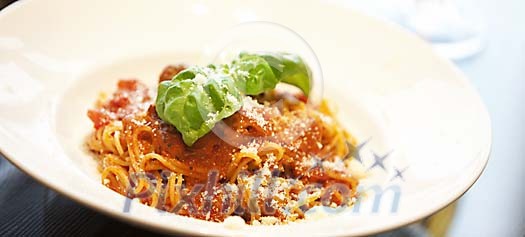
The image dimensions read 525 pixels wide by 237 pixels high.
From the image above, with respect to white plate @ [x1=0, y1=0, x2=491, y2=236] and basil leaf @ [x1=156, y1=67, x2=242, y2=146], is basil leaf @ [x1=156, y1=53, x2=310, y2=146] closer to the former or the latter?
basil leaf @ [x1=156, y1=67, x2=242, y2=146]

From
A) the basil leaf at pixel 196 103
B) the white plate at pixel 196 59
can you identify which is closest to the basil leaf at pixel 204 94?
the basil leaf at pixel 196 103

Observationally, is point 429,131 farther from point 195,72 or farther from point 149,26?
point 149,26

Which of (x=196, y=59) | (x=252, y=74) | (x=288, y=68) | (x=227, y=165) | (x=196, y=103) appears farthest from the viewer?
(x=196, y=59)

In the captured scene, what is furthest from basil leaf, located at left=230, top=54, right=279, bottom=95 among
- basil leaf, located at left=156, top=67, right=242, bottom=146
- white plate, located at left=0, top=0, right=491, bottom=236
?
white plate, located at left=0, top=0, right=491, bottom=236

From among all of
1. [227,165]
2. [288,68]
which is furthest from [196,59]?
[227,165]

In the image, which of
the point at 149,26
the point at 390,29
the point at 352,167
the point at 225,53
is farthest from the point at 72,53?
the point at 390,29

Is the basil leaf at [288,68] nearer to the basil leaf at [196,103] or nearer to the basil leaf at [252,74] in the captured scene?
the basil leaf at [252,74]

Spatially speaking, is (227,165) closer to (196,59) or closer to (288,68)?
(288,68)
